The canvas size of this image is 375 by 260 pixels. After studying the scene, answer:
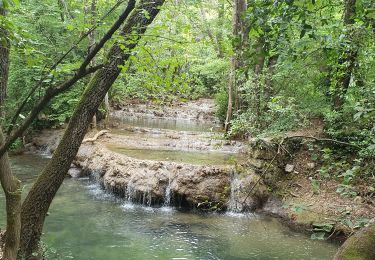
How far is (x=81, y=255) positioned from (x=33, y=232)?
224cm

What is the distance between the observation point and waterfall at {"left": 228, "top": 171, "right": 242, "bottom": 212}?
9.34 metres

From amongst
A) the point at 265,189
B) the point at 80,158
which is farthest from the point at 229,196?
the point at 80,158

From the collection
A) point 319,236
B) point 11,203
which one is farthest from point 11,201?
point 319,236

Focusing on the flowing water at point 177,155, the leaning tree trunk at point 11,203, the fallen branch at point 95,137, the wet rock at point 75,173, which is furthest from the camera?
the fallen branch at point 95,137

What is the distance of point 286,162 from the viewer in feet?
32.4

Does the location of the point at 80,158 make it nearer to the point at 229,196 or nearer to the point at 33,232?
the point at 229,196

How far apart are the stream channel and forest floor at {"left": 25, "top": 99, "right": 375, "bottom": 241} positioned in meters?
0.61

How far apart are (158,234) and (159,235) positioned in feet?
0.17

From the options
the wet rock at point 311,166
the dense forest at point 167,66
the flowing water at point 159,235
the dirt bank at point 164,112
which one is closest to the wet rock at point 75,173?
the flowing water at point 159,235

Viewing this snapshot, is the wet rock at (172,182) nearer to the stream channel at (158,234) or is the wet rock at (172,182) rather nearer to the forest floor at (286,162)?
the stream channel at (158,234)

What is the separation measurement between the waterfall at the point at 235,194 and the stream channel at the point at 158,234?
0.25 meters

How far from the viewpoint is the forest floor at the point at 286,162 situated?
686 centimetres

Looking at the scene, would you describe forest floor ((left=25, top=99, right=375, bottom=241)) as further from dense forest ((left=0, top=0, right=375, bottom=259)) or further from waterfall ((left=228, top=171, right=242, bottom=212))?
waterfall ((left=228, top=171, right=242, bottom=212))

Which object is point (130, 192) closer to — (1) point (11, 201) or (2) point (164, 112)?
(1) point (11, 201)
